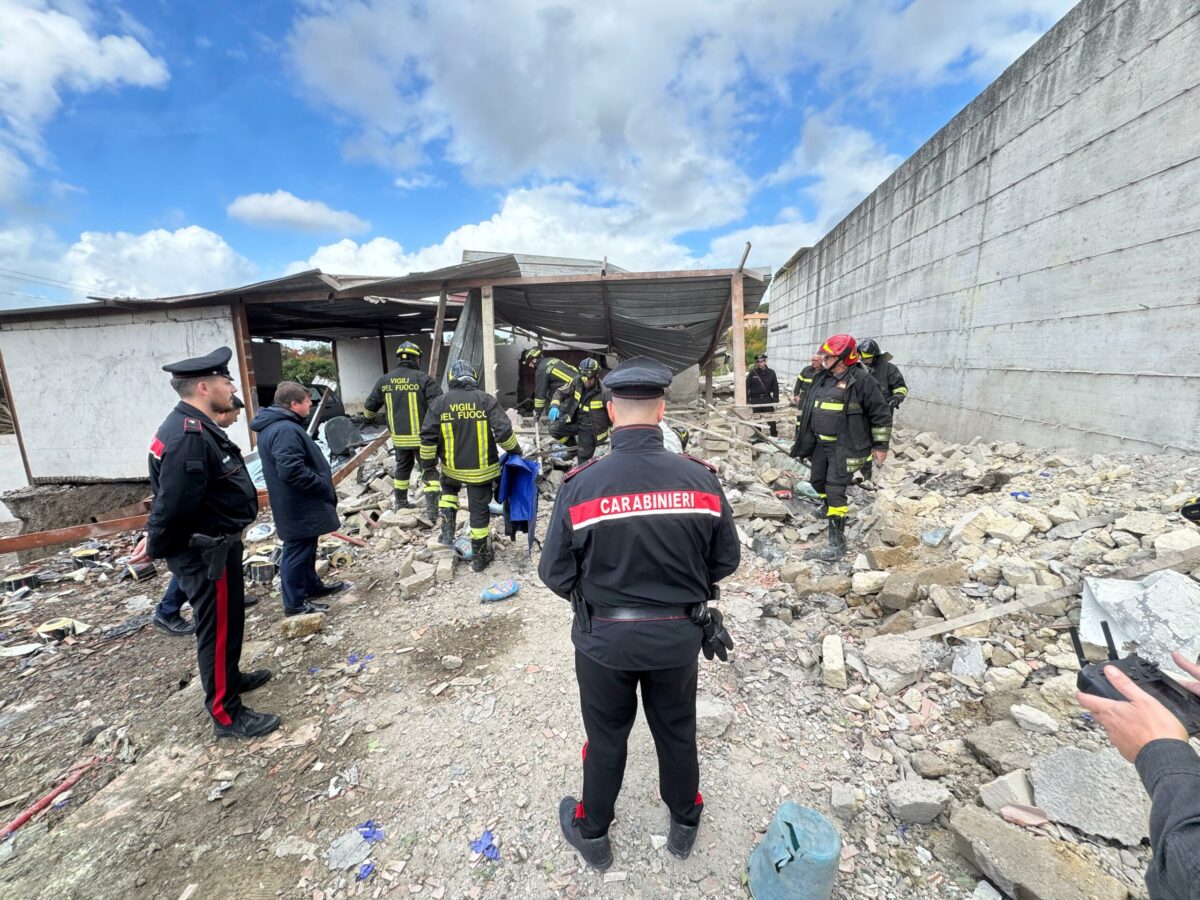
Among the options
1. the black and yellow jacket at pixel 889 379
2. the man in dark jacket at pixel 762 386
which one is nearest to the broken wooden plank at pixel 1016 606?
the black and yellow jacket at pixel 889 379

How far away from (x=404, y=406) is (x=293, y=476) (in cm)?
228

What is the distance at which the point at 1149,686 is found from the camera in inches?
42.4

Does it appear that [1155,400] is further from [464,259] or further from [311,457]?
[464,259]

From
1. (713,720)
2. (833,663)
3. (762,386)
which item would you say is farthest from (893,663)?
(762,386)

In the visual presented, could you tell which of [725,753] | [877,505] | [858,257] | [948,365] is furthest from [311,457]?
[858,257]

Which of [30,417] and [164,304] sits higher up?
[164,304]

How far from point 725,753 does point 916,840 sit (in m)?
0.78

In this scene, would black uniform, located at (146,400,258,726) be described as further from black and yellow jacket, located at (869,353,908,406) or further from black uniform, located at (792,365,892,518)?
black and yellow jacket, located at (869,353,908,406)

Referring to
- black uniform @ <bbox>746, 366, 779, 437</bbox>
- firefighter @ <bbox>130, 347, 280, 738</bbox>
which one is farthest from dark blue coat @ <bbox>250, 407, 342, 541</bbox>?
black uniform @ <bbox>746, 366, 779, 437</bbox>

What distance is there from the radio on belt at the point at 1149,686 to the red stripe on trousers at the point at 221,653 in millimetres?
3358

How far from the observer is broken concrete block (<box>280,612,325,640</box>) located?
3439 millimetres

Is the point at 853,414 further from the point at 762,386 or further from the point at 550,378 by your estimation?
the point at 762,386

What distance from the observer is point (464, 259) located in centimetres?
1108

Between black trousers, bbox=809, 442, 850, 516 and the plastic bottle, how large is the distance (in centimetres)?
325
